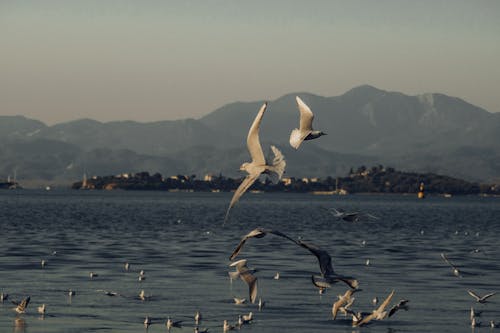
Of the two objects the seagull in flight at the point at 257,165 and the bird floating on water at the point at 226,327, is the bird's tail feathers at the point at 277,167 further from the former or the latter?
the bird floating on water at the point at 226,327

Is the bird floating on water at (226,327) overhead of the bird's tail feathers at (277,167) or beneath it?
beneath

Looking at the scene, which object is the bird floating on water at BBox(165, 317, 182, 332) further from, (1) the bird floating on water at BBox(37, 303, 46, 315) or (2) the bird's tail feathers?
(2) the bird's tail feathers

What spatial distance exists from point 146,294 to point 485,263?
26324 millimetres

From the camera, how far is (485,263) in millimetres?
62219

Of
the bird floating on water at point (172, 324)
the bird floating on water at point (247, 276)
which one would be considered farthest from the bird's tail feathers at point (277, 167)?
the bird floating on water at point (172, 324)

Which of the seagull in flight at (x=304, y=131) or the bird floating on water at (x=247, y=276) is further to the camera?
the bird floating on water at (x=247, y=276)

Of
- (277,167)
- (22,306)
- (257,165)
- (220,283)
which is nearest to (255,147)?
(257,165)

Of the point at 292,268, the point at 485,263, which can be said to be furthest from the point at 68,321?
the point at 485,263

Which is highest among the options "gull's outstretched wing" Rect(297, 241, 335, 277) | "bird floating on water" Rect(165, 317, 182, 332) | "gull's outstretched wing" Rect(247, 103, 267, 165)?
"gull's outstretched wing" Rect(247, 103, 267, 165)

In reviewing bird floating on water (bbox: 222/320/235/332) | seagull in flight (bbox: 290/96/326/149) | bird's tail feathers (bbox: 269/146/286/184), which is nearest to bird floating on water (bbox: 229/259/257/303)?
bird's tail feathers (bbox: 269/146/286/184)

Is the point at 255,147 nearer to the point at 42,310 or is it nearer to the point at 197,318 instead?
the point at 197,318

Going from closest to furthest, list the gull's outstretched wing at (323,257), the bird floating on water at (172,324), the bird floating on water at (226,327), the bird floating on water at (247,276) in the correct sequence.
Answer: the gull's outstretched wing at (323,257) → the bird floating on water at (247,276) → the bird floating on water at (226,327) → the bird floating on water at (172,324)

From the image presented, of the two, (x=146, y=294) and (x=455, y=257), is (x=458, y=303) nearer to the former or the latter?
(x=146, y=294)

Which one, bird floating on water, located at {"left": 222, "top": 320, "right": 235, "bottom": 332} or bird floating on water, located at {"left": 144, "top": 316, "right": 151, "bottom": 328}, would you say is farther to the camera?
bird floating on water, located at {"left": 144, "top": 316, "right": 151, "bottom": 328}
